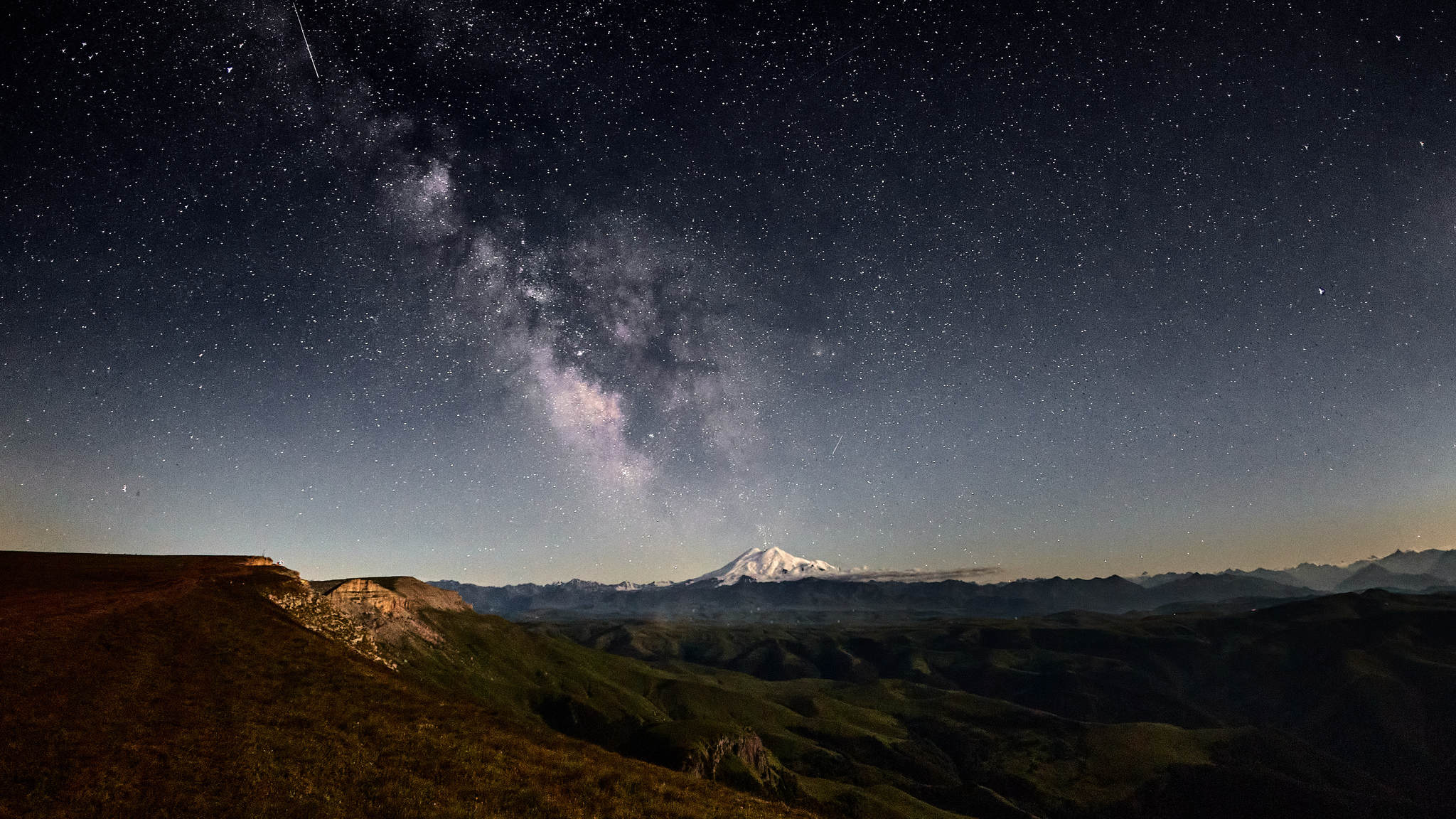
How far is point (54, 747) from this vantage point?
24641mm

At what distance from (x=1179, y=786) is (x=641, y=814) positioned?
24807cm

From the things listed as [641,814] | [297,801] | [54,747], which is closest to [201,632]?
[54,747]

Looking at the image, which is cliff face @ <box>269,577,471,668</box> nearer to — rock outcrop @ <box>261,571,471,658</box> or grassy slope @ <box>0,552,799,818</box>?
rock outcrop @ <box>261,571,471,658</box>

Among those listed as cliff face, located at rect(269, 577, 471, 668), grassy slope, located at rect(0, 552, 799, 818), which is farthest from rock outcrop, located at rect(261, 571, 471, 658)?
grassy slope, located at rect(0, 552, 799, 818)

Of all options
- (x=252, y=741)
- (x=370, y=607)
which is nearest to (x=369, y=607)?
(x=370, y=607)

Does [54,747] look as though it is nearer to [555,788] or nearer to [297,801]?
[297,801]

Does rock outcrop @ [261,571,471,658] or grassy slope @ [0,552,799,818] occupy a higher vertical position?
grassy slope @ [0,552,799,818]

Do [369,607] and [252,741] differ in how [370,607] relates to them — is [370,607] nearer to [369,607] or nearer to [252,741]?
[369,607]

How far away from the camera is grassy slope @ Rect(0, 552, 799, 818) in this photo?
22.6 m

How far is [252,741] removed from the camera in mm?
27328

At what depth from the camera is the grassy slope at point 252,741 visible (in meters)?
22.6

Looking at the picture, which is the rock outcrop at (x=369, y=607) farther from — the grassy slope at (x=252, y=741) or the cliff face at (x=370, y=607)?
the grassy slope at (x=252, y=741)

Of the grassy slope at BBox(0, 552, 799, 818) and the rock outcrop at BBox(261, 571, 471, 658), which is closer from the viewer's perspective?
the grassy slope at BBox(0, 552, 799, 818)

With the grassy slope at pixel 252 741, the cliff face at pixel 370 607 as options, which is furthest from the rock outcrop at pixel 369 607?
the grassy slope at pixel 252 741
